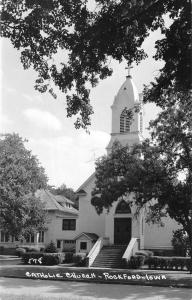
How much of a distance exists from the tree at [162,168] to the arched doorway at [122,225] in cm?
1207

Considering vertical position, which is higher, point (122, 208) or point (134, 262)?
point (122, 208)

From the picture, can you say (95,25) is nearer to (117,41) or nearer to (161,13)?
(117,41)

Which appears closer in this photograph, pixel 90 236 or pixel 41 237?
pixel 90 236

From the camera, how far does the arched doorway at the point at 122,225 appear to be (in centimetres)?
4122

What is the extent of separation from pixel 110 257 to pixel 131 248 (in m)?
2.03

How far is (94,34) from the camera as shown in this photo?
519 inches

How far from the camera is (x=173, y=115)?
27.7m

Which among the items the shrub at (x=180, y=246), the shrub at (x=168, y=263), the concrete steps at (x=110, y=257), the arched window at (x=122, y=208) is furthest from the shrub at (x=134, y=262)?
the arched window at (x=122, y=208)

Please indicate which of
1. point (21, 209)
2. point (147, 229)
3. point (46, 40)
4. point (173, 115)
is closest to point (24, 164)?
point (21, 209)

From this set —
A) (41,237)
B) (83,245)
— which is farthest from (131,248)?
(41,237)

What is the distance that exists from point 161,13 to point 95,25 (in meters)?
2.21

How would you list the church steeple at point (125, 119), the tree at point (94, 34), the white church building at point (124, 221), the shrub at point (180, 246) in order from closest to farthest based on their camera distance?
1. the tree at point (94, 34)
2. the shrub at point (180, 246)
3. the white church building at point (124, 221)
4. the church steeple at point (125, 119)

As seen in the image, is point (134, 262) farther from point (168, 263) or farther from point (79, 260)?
point (79, 260)

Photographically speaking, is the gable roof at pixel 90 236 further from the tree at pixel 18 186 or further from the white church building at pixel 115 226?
the tree at pixel 18 186
